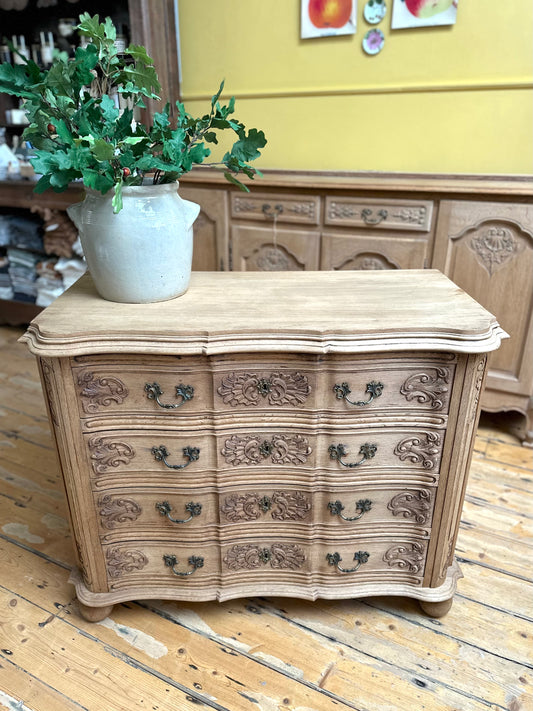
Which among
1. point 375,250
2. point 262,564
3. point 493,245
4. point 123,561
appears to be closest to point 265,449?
point 262,564

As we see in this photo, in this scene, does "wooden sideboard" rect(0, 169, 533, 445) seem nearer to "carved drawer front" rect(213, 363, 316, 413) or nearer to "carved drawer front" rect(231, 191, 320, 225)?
"carved drawer front" rect(231, 191, 320, 225)

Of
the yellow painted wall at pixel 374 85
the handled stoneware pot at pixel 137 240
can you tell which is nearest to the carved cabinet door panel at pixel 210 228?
the yellow painted wall at pixel 374 85

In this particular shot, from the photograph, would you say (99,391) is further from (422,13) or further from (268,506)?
(422,13)

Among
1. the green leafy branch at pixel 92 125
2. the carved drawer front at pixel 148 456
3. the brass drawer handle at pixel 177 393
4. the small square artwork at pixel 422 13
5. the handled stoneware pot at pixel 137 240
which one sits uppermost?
the small square artwork at pixel 422 13

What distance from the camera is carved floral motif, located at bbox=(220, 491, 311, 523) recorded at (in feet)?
4.23

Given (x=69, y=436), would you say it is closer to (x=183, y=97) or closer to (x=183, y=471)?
(x=183, y=471)

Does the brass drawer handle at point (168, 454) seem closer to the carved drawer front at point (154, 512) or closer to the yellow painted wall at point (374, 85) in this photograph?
the carved drawer front at point (154, 512)

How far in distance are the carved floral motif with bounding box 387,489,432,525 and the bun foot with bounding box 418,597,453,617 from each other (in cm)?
30

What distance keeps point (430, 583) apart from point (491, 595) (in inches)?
11.2

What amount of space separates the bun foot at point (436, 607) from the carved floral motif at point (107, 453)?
3.09 feet

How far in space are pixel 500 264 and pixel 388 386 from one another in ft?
3.86

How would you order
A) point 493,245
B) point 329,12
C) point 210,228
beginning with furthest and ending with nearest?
point 210,228
point 329,12
point 493,245

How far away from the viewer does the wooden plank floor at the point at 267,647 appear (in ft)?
4.04

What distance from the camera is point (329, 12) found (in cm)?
238
